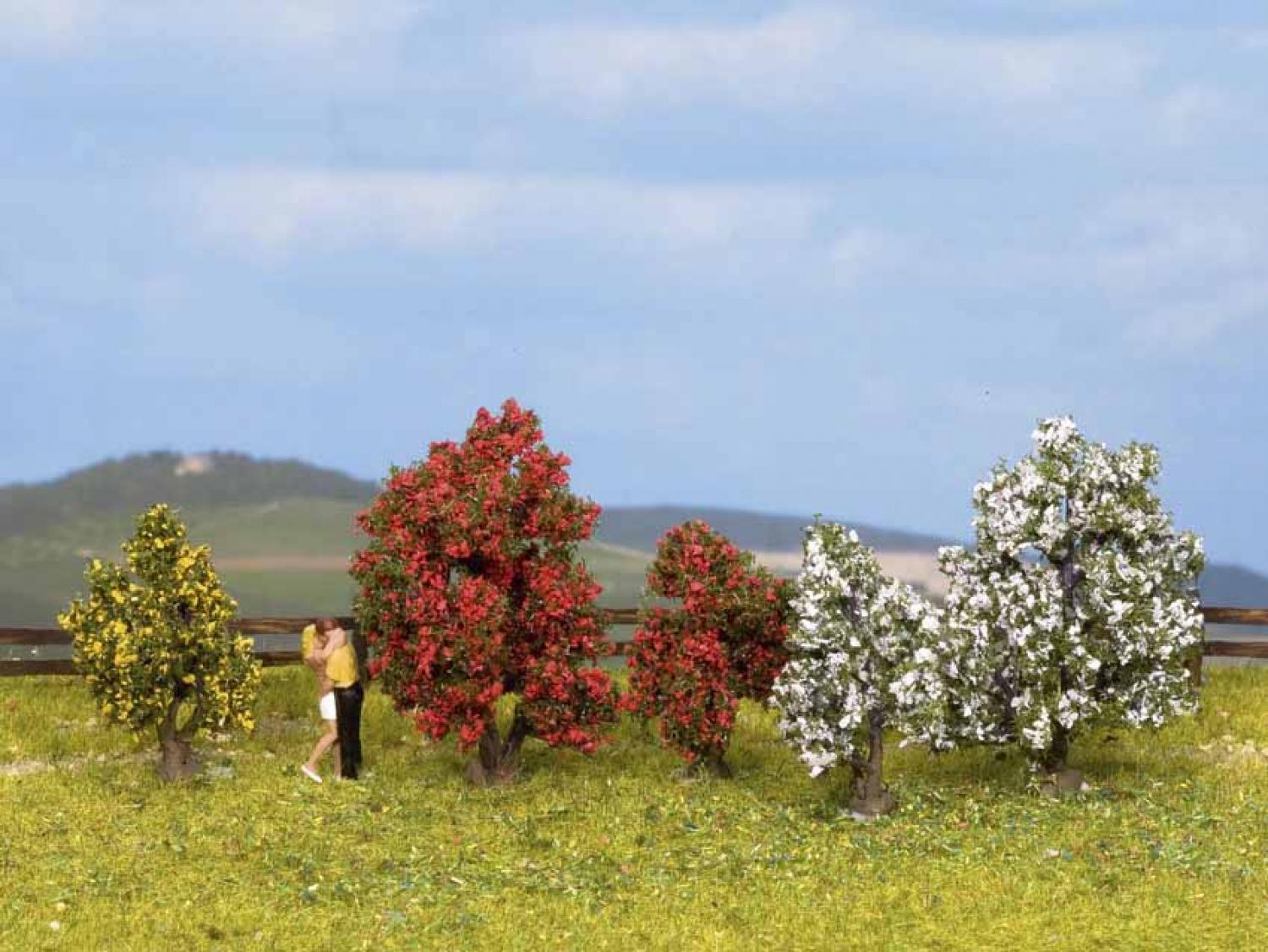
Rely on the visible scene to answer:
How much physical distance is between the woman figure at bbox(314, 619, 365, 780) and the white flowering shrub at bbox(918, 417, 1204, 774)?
7.90m

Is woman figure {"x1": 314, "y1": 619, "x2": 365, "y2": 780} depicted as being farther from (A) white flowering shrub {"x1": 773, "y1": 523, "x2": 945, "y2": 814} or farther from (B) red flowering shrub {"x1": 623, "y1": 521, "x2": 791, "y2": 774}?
(A) white flowering shrub {"x1": 773, "y1": 523, "x2": 945, "y2": 814}

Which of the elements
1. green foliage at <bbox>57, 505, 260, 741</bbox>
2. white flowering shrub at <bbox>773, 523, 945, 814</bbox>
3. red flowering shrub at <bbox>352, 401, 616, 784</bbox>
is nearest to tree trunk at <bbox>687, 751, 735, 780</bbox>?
red flowering shrub at <bbox>352, 401, 616, 784</bbox>

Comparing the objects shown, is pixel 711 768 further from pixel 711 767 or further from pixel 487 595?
pixel 487 595

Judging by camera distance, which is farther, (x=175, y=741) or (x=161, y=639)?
(x=175, y=741)

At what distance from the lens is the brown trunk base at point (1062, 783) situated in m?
24.5

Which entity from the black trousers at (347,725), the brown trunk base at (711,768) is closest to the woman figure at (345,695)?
the black trousers at (347,725)

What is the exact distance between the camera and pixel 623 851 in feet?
71.5

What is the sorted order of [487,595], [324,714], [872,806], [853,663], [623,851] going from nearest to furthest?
[623,851] → [853,663] → [872,806] → [487,595] → [324,714]

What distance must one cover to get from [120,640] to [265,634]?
17.7ft

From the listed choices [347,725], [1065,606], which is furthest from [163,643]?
[1065,606]

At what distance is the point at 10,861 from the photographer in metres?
21.7

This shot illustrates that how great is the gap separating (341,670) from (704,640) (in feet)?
16.8

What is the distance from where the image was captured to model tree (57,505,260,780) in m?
25.1

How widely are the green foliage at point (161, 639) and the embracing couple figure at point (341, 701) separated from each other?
39.3 inches
